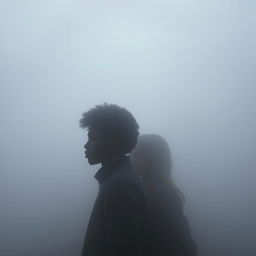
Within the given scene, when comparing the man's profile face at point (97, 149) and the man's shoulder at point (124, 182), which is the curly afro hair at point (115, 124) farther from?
the man's shoulder at point (124, 182)

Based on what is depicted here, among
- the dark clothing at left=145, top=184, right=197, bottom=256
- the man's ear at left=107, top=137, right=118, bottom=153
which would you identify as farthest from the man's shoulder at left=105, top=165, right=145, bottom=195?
the dark clothing at left=145, top=184, right=197, bottom=256

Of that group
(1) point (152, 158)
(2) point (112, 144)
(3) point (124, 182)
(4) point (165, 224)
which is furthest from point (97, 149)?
(1) point (152, 158)

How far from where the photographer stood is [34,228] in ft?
7.53

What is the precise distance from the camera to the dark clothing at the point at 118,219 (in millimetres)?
966

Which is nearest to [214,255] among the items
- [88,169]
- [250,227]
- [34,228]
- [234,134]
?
[250,227]

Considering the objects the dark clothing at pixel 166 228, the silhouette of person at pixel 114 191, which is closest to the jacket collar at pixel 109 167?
the silhouette of person at pixel 114 191

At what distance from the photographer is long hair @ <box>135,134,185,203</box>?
1.61m

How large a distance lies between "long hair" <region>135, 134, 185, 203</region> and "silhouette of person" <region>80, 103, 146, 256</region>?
41 centimetres

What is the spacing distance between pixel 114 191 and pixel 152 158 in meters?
0.66

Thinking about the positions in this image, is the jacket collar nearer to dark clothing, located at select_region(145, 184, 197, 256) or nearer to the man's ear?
the man's ear

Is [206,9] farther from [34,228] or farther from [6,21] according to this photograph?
[34,228]

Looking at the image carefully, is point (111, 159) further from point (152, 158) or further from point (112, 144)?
point (152, 158)

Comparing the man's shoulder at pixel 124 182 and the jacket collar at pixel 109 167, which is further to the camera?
the jacket collar at pixel 109 167

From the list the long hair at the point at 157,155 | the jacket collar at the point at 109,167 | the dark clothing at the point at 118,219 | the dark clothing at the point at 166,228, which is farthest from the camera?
the long hair at the point at 157,155
